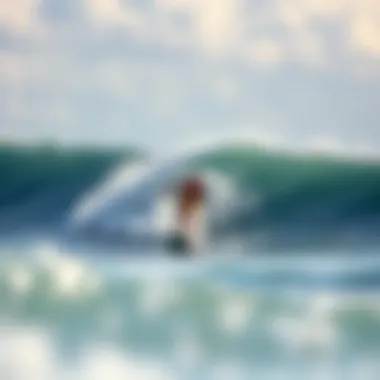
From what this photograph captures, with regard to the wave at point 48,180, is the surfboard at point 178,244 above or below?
below

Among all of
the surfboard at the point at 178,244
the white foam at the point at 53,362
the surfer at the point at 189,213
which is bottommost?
the white foam at the point at 53,362

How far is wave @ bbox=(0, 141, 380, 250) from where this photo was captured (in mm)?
1215

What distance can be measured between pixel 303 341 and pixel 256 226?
0.62ft

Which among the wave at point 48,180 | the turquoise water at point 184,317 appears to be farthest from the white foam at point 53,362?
the wave at point 48,180

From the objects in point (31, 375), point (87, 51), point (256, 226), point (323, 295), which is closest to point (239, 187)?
point (256, 226)

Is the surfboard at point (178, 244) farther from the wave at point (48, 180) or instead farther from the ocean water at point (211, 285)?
the wave at point (48, 180)

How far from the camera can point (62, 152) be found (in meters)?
1.22

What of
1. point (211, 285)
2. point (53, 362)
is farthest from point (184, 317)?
point (53, 362)

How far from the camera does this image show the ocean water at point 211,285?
3.85 ft

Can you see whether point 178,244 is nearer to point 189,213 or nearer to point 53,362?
point 189,213

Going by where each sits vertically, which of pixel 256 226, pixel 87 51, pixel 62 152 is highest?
pixel 87 51

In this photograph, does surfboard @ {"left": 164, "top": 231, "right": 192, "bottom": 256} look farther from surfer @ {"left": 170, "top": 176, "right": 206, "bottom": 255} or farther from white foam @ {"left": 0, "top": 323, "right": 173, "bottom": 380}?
white foam @ {"left": 0, "top": 323, "right": 173, "bottom": 380}

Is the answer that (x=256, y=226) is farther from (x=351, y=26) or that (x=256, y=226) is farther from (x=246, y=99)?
(x=351, y=26)

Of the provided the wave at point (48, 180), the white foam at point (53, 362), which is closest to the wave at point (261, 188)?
the wave at point (48, 180)
